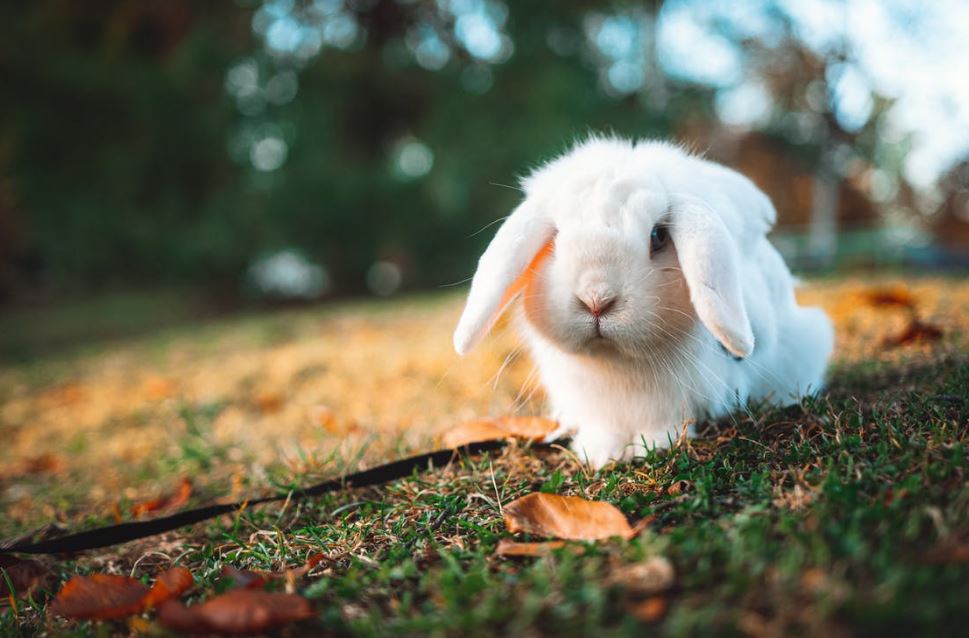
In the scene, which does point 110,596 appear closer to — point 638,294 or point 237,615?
point 237,615

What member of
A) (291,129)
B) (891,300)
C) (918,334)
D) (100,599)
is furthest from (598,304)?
(291,129)

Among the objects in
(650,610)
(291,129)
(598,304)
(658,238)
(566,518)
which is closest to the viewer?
(650,610)

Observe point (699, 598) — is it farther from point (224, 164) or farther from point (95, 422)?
point (224, 164)

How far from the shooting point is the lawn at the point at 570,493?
1.00 metres

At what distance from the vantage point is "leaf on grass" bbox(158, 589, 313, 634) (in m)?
1.14

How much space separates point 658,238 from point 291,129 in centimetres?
906

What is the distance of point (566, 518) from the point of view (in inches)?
55.9

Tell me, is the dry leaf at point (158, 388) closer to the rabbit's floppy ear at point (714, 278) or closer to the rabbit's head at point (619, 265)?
the rabbit's head at point (619, 265)

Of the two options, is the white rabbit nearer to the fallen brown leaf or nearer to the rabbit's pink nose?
the rabbit's pink nose

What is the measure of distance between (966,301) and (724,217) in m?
2.74

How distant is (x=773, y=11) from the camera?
12.2 meters

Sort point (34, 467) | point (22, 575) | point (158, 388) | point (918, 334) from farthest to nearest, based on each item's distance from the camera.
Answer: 1. point (158, 388)
2. point (34, 467)
3. point (918, 334)
4. point (22, 575)

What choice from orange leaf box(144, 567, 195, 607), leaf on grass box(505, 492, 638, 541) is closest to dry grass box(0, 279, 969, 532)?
leaf on grass box(505, 492, 638, 541)

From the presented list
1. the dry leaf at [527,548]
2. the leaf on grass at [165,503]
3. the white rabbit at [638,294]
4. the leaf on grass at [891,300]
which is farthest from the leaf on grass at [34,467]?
the leaf on grass at [891,300]
